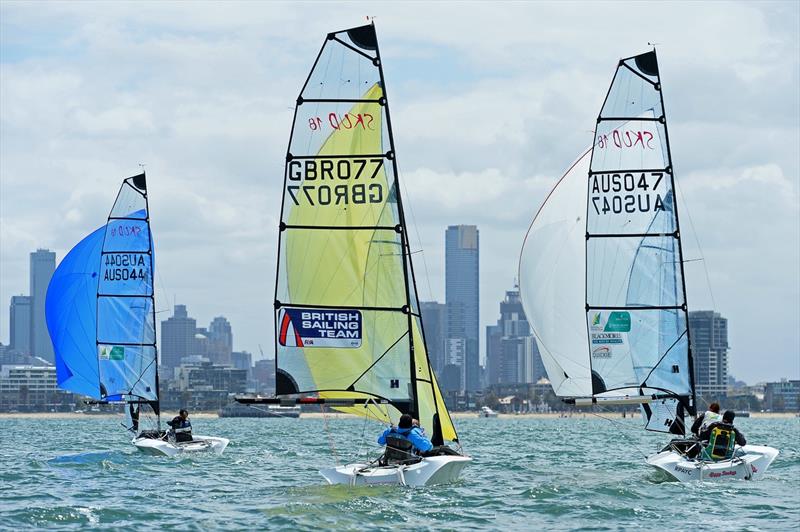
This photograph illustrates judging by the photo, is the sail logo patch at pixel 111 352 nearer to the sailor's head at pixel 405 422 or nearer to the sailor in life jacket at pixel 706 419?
the sailor's head at pixel 405 422

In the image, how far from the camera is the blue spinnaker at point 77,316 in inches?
1750

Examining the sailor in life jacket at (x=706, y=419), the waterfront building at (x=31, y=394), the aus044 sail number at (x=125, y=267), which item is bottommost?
the waterfront building at (x=31, y=394)

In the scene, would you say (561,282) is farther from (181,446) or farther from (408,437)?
(181,446)

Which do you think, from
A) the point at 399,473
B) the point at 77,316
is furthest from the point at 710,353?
the point at 399,473

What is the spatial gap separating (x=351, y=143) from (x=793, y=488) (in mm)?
10341

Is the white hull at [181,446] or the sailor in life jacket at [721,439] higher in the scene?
the sailor in life jacket at [721,439]

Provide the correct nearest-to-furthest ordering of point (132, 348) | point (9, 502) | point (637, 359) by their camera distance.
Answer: point (9, 502) < point (637, 359) < point (132, 348)

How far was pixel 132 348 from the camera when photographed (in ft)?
140

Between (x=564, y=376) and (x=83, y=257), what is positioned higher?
(x=83, y=257)

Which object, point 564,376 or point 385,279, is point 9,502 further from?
point 564,376

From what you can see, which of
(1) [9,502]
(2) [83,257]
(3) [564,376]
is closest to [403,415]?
(1) [9,502]

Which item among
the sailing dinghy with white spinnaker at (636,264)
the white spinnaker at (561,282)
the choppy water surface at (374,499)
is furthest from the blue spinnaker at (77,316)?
the sailing dinghy with white spinnaker at (636,264)

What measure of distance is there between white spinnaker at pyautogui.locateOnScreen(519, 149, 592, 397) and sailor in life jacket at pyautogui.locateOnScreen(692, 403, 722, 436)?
5101mm

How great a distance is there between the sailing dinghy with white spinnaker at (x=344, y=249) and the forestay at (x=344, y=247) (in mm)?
18
